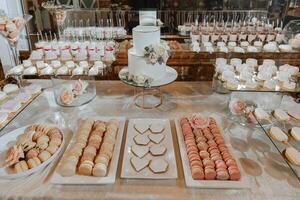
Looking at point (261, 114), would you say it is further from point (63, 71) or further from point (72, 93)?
point (63, 71)

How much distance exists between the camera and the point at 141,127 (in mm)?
973

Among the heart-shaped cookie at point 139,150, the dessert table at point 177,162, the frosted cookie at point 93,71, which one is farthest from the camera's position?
the frosted cookie at point 93,71

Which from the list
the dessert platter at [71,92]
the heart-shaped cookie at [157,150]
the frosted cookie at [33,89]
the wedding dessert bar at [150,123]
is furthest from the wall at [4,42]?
the heart-shaped cookie at [157,150]

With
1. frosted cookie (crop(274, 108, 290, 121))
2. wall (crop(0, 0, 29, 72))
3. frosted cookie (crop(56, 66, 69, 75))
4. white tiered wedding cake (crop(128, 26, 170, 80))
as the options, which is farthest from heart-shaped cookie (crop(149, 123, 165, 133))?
wall (crop(0, 0, 29, 72))

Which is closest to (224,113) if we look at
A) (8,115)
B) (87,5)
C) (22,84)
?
(8,115)

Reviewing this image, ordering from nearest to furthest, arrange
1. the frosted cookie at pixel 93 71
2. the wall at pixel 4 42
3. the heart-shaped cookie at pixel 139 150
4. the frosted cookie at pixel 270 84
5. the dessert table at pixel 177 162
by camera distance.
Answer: the dessert table at pixel 177 162
the heart-shaped cookie at pixel 139 150
the frosted cookie at pixel 270 84
the frosted cookie at pixel 93 71
the wall at pixel 4 42

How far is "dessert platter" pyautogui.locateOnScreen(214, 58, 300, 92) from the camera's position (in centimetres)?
107

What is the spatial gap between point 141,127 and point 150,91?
41 cm

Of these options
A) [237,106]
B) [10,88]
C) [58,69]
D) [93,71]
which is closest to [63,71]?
[58,69]

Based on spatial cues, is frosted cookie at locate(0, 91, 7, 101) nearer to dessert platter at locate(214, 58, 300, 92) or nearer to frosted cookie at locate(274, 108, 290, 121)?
dessert platter at locate(214, 58, 300, 92)

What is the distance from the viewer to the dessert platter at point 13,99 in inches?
40.1

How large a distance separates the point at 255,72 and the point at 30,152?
3.54ft

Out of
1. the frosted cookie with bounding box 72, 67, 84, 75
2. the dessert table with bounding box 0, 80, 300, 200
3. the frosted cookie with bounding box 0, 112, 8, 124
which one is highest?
the frosted cookie with bounding box 72, 67, 84, 75

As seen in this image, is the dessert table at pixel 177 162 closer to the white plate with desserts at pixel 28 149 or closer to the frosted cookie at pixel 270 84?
the white plate with desserts at pixel 28 149
